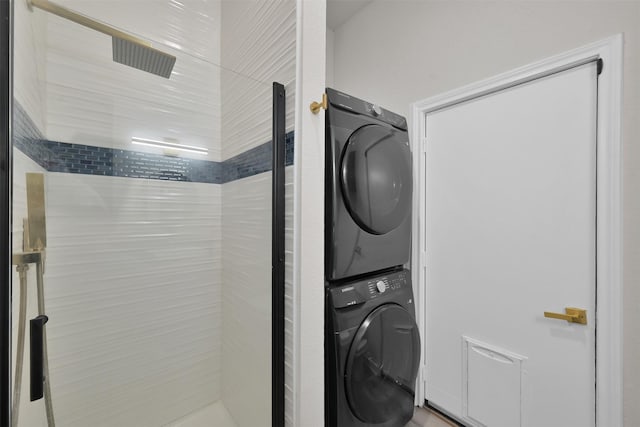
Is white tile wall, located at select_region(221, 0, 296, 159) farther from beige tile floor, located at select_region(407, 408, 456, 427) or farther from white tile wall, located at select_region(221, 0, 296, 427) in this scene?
beige tile floor, located at select_region(407, 408, 456, 427)

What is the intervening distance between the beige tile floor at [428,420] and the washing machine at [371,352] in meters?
0.29

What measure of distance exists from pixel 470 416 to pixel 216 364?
1.51m

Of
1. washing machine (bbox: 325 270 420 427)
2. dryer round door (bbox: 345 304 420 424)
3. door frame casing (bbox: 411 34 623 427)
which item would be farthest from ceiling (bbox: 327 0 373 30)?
dryer round door (bbox: 345 304 420 424)

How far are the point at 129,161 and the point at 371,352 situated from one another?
1.23 m

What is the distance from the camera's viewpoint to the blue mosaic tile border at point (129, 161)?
2.24 ft

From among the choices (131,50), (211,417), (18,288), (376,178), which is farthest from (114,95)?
(211,417)

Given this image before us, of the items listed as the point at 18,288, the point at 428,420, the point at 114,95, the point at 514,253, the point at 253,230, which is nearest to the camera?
the point at 18,288

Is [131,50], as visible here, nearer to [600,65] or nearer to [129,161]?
[129,161]

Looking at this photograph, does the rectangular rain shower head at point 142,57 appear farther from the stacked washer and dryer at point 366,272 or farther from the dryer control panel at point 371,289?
the dryer control panel at point 371,289

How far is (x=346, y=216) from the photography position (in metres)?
1.11

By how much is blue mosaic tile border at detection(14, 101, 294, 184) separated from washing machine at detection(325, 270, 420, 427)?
63cm

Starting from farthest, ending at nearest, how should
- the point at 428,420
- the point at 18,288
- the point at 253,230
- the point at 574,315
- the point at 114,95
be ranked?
1. the point at 428,420
2. the point at 574,315
3. the point at 253,230
4. the point at 114,95
5. the point at 18,288

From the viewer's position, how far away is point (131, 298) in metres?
0.96

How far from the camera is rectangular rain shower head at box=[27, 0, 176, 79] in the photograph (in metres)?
0.79
